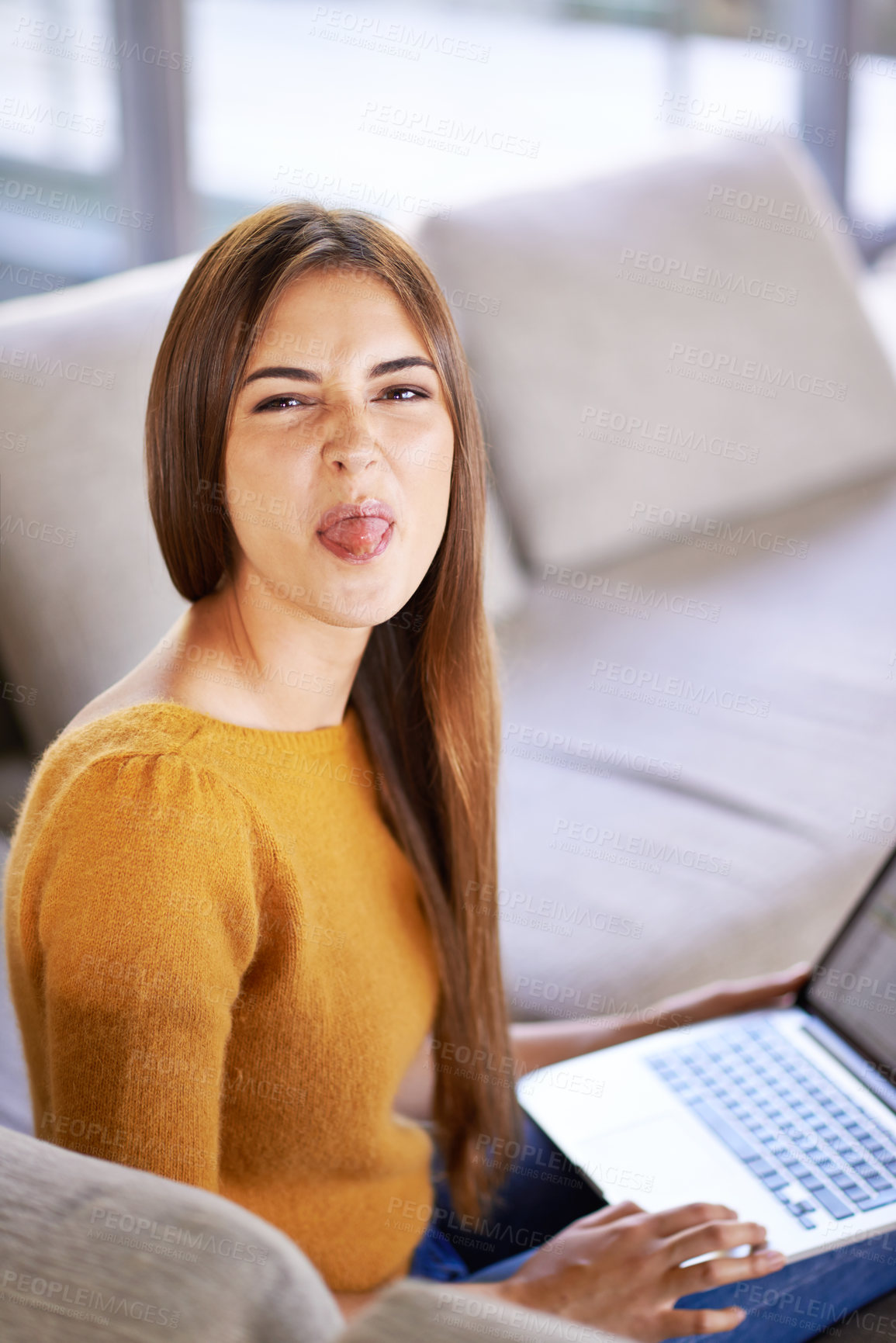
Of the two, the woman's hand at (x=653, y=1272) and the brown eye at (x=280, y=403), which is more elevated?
the brown eye at (x=280, y=403)

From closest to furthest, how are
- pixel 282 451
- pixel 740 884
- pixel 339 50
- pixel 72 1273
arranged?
pixel 72 1273 → pixel 282 451 → pixel 740 884 → pixel 339 50

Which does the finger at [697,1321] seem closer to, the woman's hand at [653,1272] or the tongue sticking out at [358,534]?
the woman's hand at [653,1272]

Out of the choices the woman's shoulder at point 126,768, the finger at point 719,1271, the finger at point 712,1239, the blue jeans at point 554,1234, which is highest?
the woman's shoulder at point 126,768

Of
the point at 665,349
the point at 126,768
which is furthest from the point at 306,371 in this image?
the point at 665,349

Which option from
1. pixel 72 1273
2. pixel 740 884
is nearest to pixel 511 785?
pixel 740 884

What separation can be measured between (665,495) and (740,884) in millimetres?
568

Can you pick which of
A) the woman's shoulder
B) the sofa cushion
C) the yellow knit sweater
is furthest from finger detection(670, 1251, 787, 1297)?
the sofa cushion

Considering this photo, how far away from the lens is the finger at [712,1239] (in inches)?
30.4

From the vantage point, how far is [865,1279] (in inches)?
34.6

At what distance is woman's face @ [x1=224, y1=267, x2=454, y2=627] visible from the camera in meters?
0.66

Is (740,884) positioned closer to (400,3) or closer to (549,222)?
(549,222)

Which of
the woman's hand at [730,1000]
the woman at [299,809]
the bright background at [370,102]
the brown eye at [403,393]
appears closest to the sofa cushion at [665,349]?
the bright background at [370,102]

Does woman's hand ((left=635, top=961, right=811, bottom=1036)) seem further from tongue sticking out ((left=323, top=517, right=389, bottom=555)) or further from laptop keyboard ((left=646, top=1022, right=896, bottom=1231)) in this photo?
tongue sticking out ((left=323, top=517, right=389, bottom=555))

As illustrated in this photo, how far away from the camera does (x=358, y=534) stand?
679 mm
